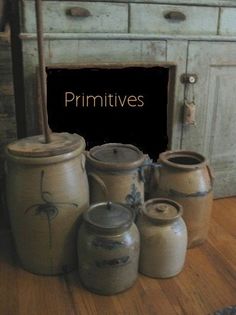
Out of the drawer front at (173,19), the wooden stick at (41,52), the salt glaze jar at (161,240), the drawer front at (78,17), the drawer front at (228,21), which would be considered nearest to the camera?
the wooden stick at (41,52)

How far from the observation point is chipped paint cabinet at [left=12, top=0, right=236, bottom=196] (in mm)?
1568

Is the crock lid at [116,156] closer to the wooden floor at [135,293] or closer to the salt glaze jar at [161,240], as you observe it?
the salt glaze jar at [161,240]

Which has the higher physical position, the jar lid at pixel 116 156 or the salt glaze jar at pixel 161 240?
the jar lid at pixel 116 156

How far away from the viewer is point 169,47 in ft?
5.71

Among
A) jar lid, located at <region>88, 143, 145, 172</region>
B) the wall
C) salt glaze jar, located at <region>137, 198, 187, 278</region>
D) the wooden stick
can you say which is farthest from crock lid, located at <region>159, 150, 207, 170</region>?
the wall

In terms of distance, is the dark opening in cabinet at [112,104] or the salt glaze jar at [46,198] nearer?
the salt glaze jar at [46,198]

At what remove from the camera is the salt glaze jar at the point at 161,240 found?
141cm

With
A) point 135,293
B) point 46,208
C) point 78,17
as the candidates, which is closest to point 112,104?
point 78,17

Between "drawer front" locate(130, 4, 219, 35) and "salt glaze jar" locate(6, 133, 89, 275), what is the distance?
627 millimetres

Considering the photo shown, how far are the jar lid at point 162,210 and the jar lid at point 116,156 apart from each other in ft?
0.57

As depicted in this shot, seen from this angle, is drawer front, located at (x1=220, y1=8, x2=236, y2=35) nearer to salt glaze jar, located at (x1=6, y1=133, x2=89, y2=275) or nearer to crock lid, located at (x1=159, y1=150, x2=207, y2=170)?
crock lid, located at (x1=159, y1=150, x2=207, y2=170)

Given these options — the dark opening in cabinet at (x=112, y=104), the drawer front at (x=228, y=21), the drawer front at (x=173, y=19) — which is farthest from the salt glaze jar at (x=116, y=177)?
the drawer front at (x=228, y=21)

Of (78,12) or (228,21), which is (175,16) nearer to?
(228,21)

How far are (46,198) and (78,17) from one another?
0.78 m
